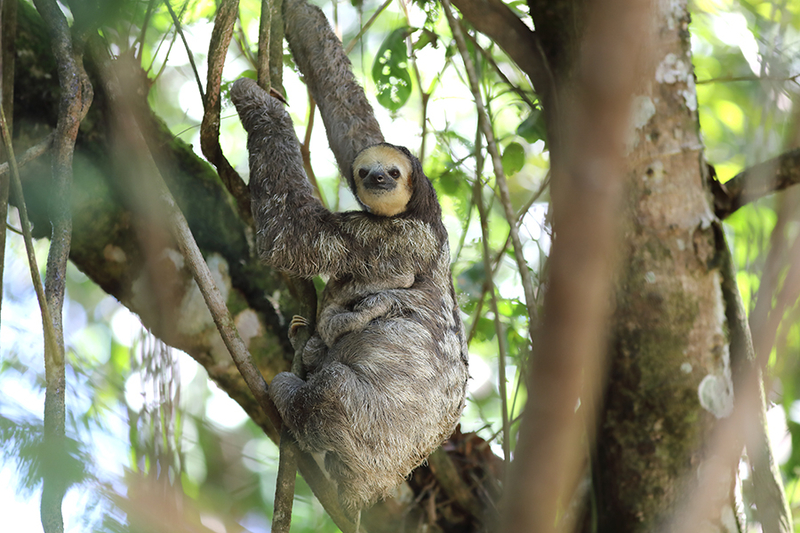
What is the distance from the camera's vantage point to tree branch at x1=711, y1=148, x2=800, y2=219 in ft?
9.64

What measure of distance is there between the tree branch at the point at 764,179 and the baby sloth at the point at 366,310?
1.77 meters

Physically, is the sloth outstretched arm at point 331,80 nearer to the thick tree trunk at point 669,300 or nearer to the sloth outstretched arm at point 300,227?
the sloth outstretched arm at point 300,227

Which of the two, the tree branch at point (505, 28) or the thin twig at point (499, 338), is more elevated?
the tree branch at point (505, 28)

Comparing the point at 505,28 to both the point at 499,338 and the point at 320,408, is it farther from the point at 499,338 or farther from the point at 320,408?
the point at 320,408

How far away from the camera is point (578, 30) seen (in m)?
2.84

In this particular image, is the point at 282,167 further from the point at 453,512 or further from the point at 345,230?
the point at 453,512

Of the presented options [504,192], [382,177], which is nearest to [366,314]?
[382,177]

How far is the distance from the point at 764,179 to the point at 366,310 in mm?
2222

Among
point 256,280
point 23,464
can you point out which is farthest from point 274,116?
point 23,464

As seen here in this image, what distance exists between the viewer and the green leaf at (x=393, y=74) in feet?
16.9

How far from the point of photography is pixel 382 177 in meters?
3.75

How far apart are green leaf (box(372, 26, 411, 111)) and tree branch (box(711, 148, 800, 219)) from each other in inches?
108

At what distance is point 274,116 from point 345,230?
0.98 meters

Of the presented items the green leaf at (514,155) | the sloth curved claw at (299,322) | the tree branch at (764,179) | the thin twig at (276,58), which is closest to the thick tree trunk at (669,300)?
the tree branch at (764,179)
